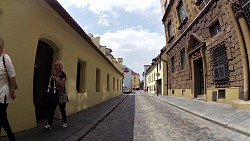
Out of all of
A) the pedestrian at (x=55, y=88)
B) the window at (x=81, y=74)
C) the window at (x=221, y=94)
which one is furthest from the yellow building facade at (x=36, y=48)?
the window at (x=221, y=94)

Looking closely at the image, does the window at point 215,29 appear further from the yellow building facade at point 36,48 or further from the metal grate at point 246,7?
the yellow building facade at point 36,48

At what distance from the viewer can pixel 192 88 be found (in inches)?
755

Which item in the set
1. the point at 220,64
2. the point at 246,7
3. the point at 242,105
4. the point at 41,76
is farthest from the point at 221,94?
the point at 41,76

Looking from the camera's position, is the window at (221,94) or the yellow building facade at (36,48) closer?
the yellow building facade at (36,48)

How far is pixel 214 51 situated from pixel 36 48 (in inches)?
421

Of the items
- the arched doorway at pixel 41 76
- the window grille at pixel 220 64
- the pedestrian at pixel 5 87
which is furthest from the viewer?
the window grille at pixel 220 64

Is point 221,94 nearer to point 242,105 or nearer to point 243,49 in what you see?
point 243,49

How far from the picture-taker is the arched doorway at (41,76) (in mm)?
7346

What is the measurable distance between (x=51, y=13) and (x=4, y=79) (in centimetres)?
371

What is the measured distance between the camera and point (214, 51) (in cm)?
1438

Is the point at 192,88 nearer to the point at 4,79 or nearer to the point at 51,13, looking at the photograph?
the point at 51,13

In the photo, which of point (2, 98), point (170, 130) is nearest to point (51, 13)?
point (2, 98)

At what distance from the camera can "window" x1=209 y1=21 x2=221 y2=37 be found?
14.0 meters

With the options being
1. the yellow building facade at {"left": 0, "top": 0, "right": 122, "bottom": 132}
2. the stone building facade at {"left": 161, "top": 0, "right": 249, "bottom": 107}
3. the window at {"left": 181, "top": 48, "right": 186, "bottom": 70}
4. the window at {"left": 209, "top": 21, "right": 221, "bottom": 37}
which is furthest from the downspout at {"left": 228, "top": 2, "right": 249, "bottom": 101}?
the window at {"left": 181, "top": 48, "right": 186, "bottom": 70}
